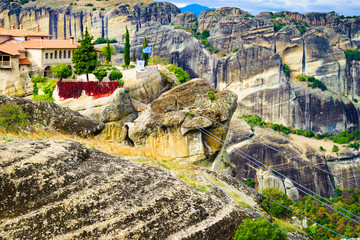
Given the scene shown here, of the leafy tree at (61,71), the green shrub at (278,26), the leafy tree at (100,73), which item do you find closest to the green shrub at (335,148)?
the green shrub at (278,26)

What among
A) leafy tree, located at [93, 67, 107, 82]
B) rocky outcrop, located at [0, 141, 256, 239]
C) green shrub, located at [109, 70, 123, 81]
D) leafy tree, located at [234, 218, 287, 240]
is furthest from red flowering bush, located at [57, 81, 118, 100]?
leafy tree, located at [234, 218, 287, 240]

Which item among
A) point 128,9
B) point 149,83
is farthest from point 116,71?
point 128,9

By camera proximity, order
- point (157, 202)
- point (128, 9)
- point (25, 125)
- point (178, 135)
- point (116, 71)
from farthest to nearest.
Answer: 1. point (128, 9)
2. point (116, 71)
3. point (178, 135)
4. point (25, 125)
5. point (157, 202)

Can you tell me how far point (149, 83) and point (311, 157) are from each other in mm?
51537

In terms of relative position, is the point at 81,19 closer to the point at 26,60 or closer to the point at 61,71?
the point at 26,60

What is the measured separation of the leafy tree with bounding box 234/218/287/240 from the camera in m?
15.1

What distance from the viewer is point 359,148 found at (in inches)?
3474

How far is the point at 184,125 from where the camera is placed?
3297 centimetres

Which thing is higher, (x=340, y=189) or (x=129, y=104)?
(x=129, y=104)

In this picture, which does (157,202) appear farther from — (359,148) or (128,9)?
(128,9)

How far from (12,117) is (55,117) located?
4.85m

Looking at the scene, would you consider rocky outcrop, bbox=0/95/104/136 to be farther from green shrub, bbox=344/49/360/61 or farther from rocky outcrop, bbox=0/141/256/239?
green shrub, bbox=344/49/360/61

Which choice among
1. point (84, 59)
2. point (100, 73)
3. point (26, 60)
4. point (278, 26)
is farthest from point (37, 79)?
point (278, 26)

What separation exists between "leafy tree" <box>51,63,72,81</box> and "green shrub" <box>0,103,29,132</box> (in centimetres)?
1348
